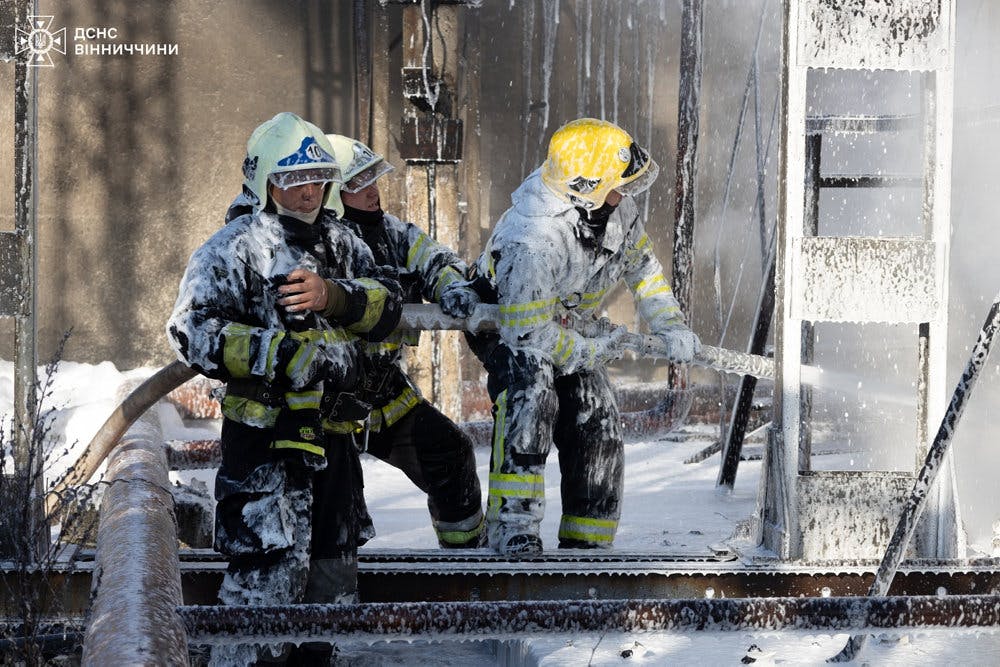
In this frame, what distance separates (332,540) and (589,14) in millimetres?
8672

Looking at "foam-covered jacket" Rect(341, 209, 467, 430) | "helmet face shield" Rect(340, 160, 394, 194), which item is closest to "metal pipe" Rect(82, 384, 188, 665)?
"foam-covered jacket" Rect(341, 209, 467, 430)

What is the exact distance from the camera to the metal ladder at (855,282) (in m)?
4.70

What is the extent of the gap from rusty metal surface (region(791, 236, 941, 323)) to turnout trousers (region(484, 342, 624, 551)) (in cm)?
89

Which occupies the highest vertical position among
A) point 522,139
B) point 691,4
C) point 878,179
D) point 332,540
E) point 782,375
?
point 691,4

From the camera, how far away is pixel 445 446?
496 cm

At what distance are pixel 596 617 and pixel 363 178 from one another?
2.24 m

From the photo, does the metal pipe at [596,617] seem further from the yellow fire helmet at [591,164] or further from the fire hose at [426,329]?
the yellow fire helmet at [591,164]

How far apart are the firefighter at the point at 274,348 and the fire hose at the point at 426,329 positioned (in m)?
0.75

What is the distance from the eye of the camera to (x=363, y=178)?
502 centimetres

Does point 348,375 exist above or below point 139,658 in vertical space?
above

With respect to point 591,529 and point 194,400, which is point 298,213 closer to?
point 591,529

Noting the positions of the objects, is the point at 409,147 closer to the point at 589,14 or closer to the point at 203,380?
the point at 203,380

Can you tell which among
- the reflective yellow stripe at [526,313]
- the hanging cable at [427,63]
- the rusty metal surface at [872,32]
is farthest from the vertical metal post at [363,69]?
the rusty metal surface at [872,32]

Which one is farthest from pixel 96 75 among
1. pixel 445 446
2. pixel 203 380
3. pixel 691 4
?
pixel 445 446
